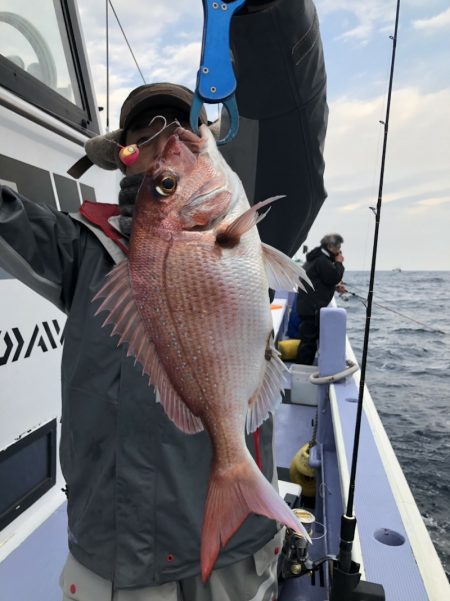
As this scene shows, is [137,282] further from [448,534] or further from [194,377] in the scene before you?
[448,534]

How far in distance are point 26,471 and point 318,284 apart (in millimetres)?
5276

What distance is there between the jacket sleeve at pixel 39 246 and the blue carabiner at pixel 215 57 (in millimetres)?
564

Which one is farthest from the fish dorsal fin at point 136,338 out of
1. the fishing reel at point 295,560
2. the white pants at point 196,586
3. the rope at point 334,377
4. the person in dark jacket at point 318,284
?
the person in dark jacket at point 318,284

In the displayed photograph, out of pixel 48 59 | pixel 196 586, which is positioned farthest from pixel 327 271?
pixel 196 586

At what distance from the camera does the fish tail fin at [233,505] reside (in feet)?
3.13

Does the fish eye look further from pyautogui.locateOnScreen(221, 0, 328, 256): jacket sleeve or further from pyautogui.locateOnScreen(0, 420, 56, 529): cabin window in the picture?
pyautogui.locateOnScreen(0, 420, 56, 529): cabin window

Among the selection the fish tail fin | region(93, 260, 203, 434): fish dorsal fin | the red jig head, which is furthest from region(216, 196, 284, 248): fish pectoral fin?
the fish tail fin

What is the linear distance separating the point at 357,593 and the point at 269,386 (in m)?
1.08

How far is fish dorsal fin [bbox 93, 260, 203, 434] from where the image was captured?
103 cm

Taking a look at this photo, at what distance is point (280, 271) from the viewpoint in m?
1.11

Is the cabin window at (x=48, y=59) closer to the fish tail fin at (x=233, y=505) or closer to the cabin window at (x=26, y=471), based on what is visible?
the cabin window at (x=26, y=471)

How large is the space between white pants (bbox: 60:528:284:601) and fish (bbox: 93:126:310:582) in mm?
481

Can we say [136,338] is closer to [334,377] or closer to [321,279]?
[334,377]

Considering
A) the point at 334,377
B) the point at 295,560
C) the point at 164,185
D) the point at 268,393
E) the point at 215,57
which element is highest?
the point at 215,57
